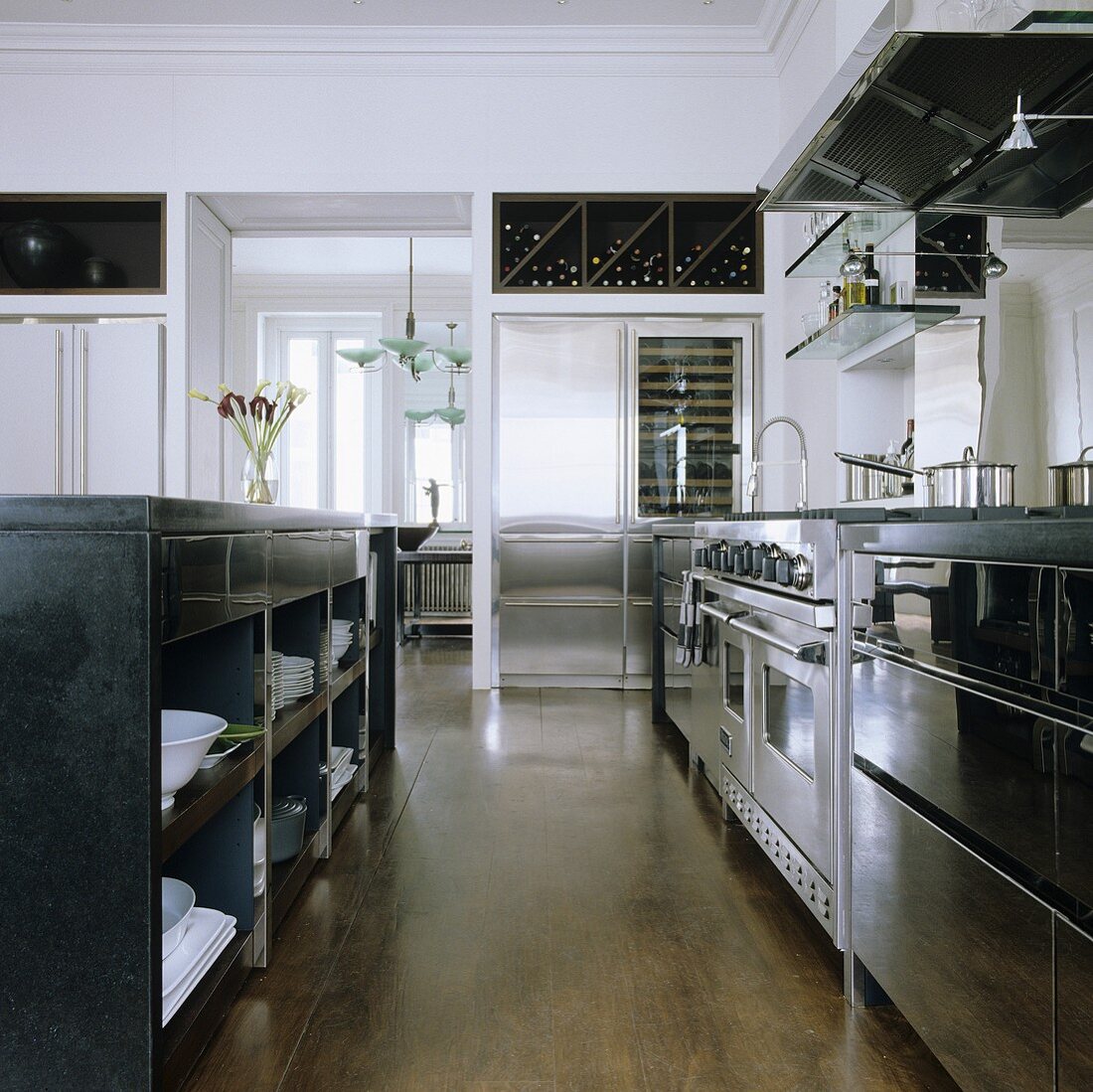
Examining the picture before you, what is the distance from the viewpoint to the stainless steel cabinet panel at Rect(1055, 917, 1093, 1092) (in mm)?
905

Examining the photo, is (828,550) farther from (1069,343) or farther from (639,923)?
(639,923)

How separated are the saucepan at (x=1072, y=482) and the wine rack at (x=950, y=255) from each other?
61 cm

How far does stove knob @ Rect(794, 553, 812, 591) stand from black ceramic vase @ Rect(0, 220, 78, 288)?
459 cm

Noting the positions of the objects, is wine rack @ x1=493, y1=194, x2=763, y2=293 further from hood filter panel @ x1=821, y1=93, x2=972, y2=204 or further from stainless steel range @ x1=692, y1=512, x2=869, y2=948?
hood filter panel @ x1=821, y1=93, x2=972, y2=204

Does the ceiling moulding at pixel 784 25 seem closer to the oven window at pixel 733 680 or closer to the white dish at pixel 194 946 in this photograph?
the oven window at pixel 733 680

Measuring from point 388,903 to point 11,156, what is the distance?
466 cm

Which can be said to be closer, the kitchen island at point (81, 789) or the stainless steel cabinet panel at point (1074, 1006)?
the stainless steel cabinet panel at point (1074, 1006)

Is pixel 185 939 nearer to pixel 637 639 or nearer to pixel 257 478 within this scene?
pixel 257 478

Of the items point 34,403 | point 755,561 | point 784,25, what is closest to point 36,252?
point 34,403

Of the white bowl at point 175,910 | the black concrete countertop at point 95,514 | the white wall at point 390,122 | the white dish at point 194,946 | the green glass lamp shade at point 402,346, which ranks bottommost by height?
the white dish at point 194,946

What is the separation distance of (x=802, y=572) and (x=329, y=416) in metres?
6.64

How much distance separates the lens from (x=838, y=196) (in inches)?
94.4

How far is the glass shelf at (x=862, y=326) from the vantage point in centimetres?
264

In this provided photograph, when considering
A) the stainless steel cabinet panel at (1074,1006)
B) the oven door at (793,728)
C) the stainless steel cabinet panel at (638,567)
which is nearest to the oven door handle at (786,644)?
the oven door at (793,728)
